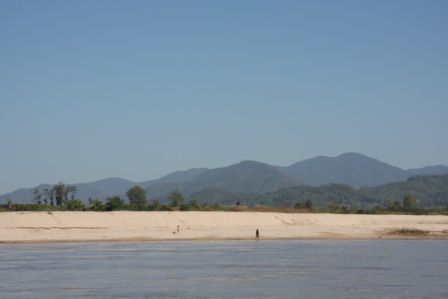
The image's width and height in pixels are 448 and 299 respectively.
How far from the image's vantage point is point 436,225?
86.4 m

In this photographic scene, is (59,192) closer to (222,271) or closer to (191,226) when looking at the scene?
(191,226)

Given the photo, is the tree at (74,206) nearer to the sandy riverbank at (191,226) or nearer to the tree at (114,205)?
the tree at (114,205)

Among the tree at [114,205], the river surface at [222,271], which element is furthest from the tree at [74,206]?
the river surface at [222,271]

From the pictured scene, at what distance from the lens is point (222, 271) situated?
126ft

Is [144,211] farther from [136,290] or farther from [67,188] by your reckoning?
[136,290]

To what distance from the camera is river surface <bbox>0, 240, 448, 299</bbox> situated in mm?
30609

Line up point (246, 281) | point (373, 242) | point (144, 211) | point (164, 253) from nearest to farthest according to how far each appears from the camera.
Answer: point (246, 281) → point (164, 253) → point (373, 242) → point (144, 211)

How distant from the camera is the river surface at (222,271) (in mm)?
30609

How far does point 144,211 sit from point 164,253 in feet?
101

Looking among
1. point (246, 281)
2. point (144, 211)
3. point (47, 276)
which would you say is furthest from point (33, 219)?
point (246, 281)

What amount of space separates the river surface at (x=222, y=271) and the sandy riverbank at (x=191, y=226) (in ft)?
25.6

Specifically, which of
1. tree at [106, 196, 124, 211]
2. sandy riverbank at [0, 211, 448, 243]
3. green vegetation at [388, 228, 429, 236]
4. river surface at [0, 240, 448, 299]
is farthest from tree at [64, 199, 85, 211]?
green vegetation at [388, 228, 429, 236]

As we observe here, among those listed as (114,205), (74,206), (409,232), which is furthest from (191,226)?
(409,232)

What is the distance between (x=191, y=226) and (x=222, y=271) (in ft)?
129
